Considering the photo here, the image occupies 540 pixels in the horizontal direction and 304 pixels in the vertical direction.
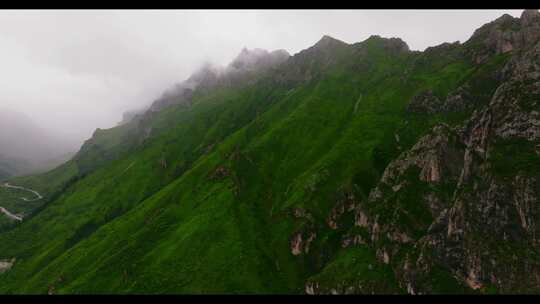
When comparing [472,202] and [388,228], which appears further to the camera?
[388,228]

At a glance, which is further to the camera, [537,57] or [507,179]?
[537,57]

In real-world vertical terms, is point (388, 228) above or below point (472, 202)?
below

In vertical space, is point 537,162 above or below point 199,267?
above

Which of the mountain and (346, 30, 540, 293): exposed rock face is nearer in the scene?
(346, 30, 540, 293): exposed rock face

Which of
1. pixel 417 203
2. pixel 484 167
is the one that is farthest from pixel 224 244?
pixel 484 167

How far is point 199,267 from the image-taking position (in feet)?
531

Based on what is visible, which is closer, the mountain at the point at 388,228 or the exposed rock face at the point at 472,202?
the exposed rock face at the point at 472,202

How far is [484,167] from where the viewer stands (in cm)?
12475

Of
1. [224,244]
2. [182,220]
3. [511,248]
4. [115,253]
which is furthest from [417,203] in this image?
[115,253]

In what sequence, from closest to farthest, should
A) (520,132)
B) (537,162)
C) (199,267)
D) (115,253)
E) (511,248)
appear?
(511,248) → (537,162) → (520,132) → (199,267) → (115,253)

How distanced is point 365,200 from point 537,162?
2623 inches

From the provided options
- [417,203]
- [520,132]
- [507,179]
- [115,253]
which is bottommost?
[115,253]
